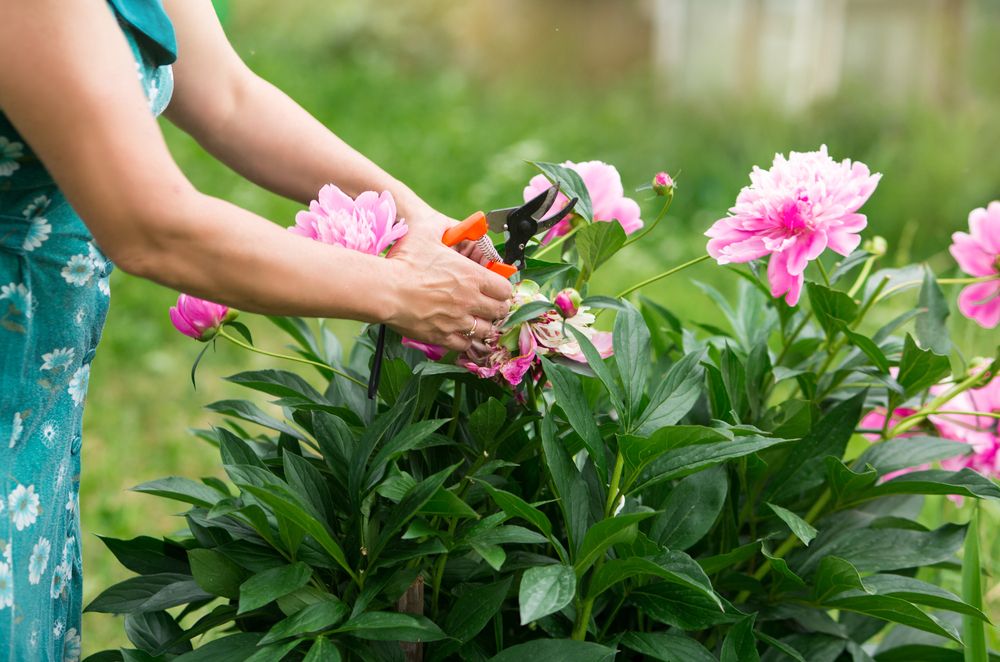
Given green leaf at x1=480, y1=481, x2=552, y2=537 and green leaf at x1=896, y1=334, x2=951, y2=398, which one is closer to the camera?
green leaf at x1=480, y1=481, x2=552, y2=537

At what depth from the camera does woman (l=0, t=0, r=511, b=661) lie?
0.97 m

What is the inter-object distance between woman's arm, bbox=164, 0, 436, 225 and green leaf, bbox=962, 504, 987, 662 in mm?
849

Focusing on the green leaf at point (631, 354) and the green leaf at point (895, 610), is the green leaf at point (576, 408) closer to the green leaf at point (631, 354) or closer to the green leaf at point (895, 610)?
the green leaf at point (631, 354)

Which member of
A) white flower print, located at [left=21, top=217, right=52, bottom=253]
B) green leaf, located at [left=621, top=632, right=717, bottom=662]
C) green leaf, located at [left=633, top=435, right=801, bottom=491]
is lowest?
green leaf, located at [left=621, top=632, right=717, bottom=662]

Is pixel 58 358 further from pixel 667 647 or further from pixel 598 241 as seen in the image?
pixel 667 647

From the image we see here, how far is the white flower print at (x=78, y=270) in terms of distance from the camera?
4.06 ft

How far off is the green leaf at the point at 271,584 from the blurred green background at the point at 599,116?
1667mm

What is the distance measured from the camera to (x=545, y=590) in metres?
1.11

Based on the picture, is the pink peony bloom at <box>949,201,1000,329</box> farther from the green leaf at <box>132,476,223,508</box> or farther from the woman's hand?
the green leaf at <box>132,476,223,508</box>

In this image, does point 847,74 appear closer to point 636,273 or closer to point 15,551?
point 636,273

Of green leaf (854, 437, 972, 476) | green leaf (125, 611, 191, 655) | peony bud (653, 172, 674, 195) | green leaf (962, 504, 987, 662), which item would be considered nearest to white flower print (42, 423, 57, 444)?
green leaf (125, 611, 191, 655)

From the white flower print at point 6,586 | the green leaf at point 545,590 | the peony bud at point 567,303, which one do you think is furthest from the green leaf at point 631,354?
the white flower print at point 6,586

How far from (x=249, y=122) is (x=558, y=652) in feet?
2.50

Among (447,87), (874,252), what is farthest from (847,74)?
(874,252)
